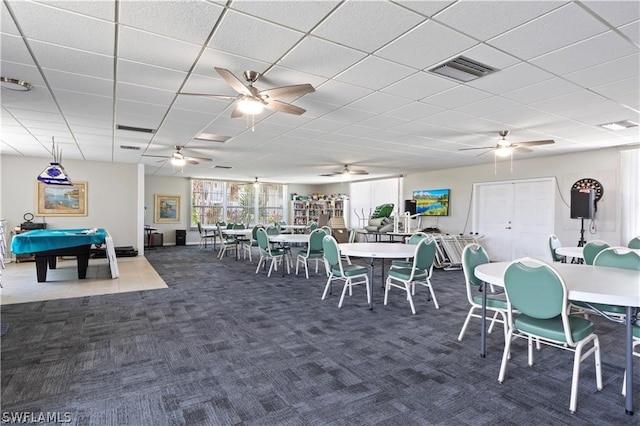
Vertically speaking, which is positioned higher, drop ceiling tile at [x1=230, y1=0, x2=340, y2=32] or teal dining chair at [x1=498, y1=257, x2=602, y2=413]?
drop ceiling tile at [x1=230, y1=0, x2=340, y2=32]

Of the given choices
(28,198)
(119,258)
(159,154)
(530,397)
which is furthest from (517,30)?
(28,198)

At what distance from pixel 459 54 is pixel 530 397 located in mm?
2741

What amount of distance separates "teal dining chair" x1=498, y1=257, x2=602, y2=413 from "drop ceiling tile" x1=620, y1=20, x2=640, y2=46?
72.5 inches

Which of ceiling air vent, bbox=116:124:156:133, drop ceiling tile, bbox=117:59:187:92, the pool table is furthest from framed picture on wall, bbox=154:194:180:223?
drop ceiling tile, bbox=117:59:187:92

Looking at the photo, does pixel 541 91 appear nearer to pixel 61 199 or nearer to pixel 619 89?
pixel 619 89

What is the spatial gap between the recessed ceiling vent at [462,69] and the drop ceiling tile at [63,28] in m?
2.81

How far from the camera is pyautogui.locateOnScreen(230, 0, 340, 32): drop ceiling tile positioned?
7.18 feet

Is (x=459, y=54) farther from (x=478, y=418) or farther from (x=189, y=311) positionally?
(x=189, y=311)

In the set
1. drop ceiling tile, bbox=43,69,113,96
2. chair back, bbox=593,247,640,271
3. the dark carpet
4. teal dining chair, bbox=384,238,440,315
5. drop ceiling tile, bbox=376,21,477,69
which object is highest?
drop ceiling tile, bbox=376,21,477,69

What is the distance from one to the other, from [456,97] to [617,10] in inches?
68.9

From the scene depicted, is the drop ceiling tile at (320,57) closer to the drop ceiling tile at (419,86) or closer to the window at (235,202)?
the drop ceiling tile at (419,86)

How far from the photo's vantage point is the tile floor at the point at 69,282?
16.3 feet

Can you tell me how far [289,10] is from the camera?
7.40 feet

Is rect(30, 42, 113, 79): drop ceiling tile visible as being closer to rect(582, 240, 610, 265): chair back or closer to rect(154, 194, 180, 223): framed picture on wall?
rect(582, 240, 610, 265): chair back
